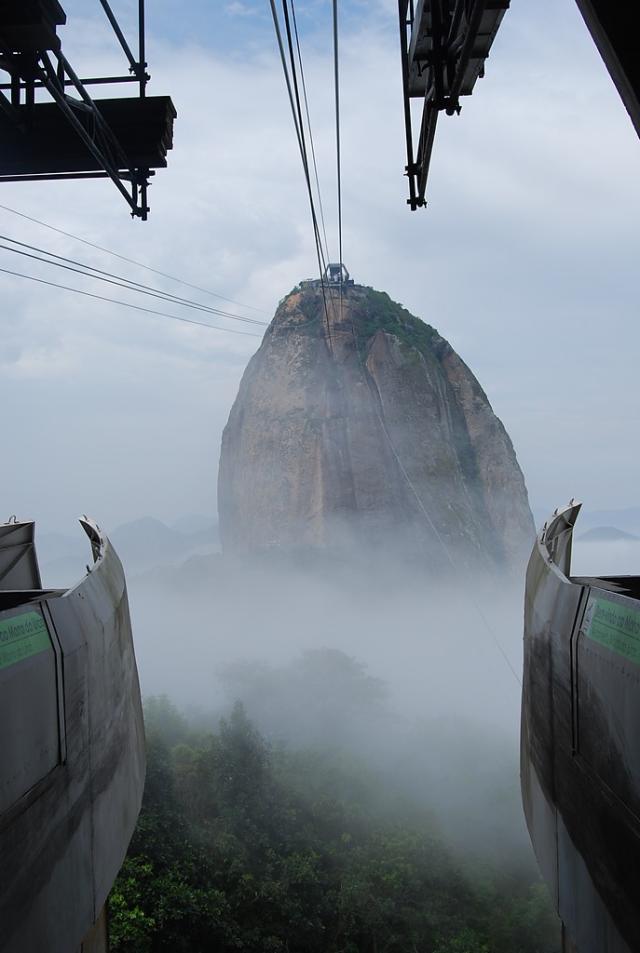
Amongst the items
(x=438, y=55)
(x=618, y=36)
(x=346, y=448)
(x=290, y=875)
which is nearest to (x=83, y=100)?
(x=438, y=55)

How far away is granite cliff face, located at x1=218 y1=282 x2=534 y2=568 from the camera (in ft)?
187

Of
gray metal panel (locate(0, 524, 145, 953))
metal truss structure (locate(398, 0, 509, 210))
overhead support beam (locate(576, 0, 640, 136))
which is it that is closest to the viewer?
overhead support beam (locate(576, 0, 640, 136))

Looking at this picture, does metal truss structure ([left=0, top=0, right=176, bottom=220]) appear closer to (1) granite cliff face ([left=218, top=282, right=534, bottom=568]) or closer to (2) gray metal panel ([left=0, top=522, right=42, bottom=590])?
(2) gray metal panel ([left=0, top=522, right=42, bottom=590])

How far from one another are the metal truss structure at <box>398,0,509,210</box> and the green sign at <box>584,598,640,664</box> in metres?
5.13

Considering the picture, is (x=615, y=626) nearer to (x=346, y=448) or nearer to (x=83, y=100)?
(x=83, y=100)

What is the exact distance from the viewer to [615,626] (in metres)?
5.70

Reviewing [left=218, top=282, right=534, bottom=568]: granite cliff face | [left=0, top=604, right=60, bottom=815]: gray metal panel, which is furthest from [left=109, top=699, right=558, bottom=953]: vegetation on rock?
[left=0, top=604, right=60, bottom=815]: gray metal panel

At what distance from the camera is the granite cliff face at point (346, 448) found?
187ft

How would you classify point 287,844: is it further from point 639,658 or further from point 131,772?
point 639,658

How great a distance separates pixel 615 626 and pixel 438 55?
6158mm

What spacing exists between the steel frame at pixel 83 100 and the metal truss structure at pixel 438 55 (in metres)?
3.70

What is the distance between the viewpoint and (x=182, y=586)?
7125cm

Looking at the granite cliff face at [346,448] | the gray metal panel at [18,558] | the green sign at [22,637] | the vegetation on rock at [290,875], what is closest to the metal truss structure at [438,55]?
the green sign at [22,637]

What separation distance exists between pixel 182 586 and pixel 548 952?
46694 mm
